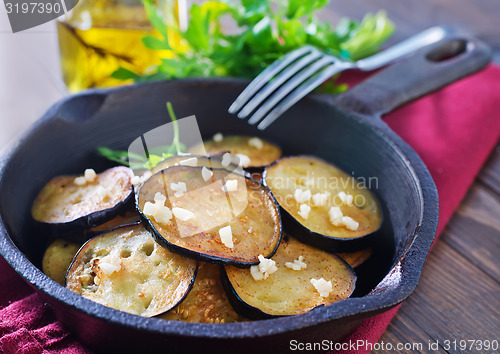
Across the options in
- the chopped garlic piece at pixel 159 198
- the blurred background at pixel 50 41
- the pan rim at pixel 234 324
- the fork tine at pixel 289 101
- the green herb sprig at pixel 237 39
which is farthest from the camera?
the blurred background at pixel 50 41

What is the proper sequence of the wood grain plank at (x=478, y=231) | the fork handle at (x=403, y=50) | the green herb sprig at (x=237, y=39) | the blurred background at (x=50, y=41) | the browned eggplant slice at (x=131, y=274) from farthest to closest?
1. the blurred background at (x=50, y=41)
2. the fork handle at (x=403, y=50)
3. the green herb sprig at (x=237, y=39)
4. the wood grain plank at (x=478, y=231)
5. the browned eggplant slice at (x=131, y=274)

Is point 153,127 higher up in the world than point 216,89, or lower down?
lower down

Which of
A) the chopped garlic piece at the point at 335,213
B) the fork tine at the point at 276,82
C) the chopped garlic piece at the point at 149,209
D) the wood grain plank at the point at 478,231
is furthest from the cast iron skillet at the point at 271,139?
the wood grain plank at the point at 478,231

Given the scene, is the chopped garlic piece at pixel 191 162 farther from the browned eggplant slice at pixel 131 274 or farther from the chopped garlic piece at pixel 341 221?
the chopped garlic piece at pixel 341 221

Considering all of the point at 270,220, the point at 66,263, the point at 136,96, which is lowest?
the point at 66,263

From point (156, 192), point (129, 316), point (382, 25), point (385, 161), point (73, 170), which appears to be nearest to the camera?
point (129, 316)

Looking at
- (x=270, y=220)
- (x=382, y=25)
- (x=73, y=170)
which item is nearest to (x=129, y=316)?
(x=270, y=220)

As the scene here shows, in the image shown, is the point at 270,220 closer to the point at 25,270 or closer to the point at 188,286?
the point at 188,286
